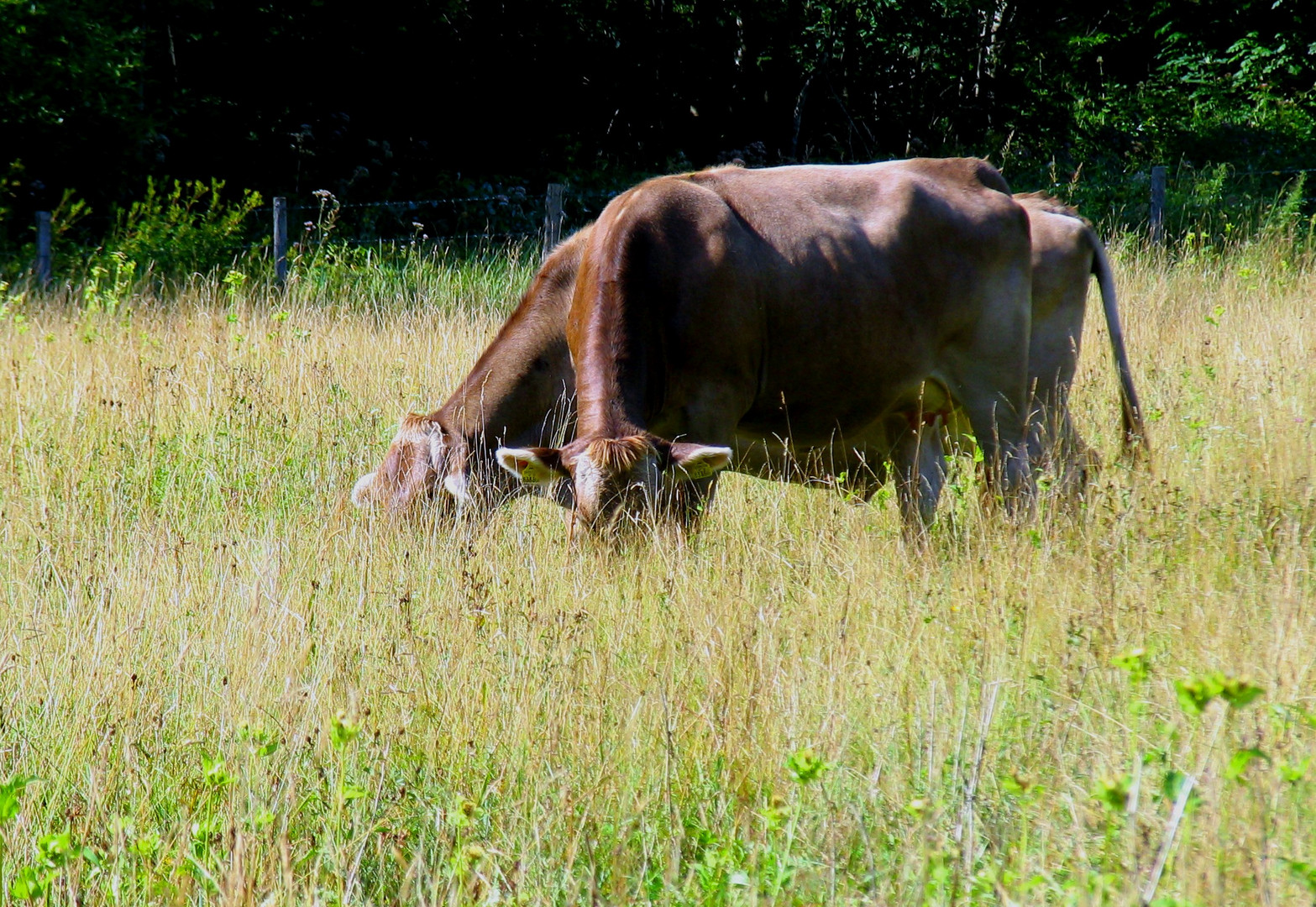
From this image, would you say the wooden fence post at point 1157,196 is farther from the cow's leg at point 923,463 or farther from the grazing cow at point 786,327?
the grazing cow at point 786,327

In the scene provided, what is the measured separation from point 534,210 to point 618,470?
14.6m

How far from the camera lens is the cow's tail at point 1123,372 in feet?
18.0

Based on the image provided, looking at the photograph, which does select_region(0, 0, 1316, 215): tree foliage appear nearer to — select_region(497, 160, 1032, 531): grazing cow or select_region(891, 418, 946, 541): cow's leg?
select_region(891, 418, 946, 541): cow's leg

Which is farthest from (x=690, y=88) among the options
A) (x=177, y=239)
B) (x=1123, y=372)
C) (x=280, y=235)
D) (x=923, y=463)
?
(x=1123, y=372)

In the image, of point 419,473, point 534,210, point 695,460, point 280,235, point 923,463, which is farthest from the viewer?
point 534,210

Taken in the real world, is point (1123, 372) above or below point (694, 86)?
below

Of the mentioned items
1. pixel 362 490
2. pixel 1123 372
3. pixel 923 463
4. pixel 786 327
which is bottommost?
pixel 923 463

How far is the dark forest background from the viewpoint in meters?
17.8

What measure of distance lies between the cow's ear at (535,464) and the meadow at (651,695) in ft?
0.95

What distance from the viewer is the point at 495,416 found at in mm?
5211

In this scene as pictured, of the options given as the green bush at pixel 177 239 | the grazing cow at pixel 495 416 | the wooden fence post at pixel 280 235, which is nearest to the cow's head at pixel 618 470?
the grazing cow at pixel 495 416

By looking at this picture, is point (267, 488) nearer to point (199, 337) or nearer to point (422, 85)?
point (199, 337)

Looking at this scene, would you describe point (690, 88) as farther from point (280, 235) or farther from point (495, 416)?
point (495, 416)

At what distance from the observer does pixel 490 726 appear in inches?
116
